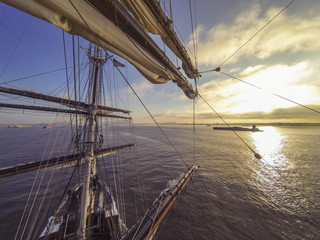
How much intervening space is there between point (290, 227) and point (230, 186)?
517 cm

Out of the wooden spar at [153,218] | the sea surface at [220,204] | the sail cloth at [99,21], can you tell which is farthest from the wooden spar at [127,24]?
the wooden spar at [153,218]

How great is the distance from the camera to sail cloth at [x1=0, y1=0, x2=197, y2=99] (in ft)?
6.17

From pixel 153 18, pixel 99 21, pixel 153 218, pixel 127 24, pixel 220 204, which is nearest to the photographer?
pixel 99 21

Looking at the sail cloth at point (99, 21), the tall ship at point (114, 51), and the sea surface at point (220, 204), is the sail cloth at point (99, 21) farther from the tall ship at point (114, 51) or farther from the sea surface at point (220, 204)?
the sea surface at point (220, 204)

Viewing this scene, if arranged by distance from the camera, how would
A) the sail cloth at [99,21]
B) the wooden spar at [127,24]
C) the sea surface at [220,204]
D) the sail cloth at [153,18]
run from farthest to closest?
the sea surface at [220,204] < the sail cloth at [153,18] < the wooden spar at [127,24] < the sail cloth at [99,21]

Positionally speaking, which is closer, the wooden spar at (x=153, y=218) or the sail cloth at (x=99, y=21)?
the sail cloth at (x=99, y=21)

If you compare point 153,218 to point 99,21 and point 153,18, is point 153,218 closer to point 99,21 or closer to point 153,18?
point 99,21

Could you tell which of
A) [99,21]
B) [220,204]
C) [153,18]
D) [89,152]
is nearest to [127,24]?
[99,21]

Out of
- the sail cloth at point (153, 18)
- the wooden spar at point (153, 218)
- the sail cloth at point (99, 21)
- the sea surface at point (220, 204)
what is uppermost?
the sail cloth at point (153, 18)

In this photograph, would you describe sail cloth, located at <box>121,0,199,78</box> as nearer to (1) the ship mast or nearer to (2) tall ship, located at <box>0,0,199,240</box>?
(2) tall ship, located at <box>0,0,199,240</box>

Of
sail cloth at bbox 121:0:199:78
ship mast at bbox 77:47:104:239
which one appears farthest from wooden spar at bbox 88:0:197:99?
ship mast at bbox 77:47:104:239

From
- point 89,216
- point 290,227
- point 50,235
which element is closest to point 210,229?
point 290,227

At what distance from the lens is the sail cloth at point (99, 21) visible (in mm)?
1881

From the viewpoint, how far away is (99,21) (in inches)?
96.0
